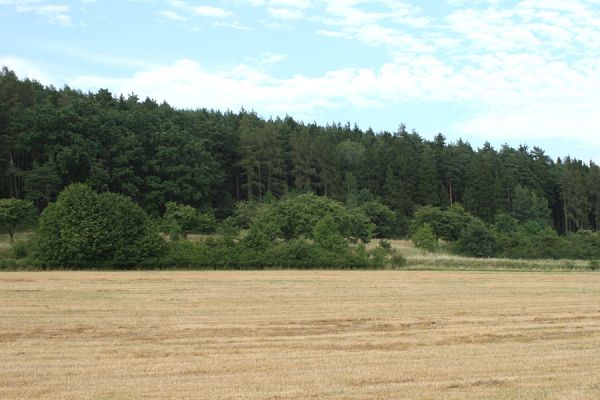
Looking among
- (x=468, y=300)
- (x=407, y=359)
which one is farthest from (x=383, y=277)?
(x=407, y=359)

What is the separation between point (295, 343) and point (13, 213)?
61.2m

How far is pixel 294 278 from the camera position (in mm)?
44469

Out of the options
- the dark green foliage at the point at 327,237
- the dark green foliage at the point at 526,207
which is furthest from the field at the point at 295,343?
the dark green foliage at the point at 526,207

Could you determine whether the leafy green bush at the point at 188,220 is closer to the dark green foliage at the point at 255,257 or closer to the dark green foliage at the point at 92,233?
the dark green foliage at the point at 92,233

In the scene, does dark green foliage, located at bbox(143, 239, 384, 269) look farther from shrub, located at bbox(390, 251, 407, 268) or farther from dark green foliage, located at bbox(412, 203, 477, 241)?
dark green foliage, located at bbox(412, 203, 477, 241)

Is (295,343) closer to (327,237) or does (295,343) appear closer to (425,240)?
(327,237)

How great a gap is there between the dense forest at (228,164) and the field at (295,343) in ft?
174

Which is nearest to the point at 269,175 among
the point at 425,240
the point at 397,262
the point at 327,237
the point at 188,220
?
the point at 188,220

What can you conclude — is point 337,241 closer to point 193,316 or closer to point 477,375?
point 193,316

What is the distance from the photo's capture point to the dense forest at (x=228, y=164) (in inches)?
3349

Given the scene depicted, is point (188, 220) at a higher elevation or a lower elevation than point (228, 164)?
lower

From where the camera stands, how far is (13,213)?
232 ft

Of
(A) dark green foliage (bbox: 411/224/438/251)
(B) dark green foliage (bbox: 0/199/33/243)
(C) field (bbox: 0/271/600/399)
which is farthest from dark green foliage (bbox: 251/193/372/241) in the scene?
(C) field (bbox: 0/271/600/399)

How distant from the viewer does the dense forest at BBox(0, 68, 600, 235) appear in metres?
85.1
